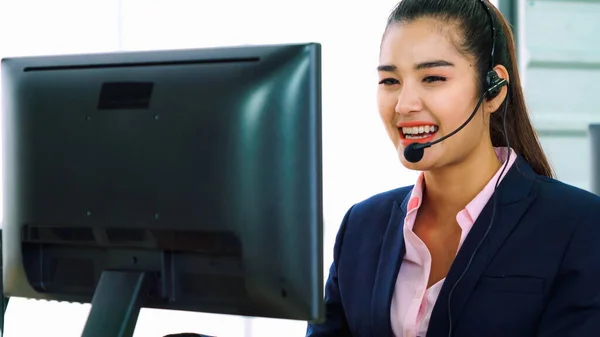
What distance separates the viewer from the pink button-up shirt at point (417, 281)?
145 centimetres

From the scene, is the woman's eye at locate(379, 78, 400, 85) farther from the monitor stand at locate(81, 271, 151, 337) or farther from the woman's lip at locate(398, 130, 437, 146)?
the monitor stand at locate(81, 271, 151, 337)

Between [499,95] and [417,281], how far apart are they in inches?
14.5

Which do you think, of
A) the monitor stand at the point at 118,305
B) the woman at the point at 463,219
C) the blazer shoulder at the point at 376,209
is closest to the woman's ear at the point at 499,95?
the woman at the point at 463,219

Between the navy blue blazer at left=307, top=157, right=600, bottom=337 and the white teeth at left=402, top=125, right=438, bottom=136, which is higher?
the white teeth at left=402, top=125, right=438, bottom=136

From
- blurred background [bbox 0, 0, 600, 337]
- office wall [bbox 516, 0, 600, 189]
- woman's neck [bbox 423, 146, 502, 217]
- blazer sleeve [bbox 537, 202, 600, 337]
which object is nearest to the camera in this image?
blazer sleeve [bbox 537, 202, 600, 337]

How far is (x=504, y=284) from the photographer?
1381 millimetres

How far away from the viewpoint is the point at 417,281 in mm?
1504

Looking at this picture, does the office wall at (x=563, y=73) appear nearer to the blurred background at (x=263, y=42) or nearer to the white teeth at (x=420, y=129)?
the blurred background at (x=263, y=42)

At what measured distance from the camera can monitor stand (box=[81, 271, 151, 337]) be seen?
3.43ft

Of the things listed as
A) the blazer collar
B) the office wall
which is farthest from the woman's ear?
the office wall

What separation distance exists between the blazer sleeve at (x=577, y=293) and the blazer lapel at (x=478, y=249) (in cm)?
11

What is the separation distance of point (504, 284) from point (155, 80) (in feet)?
2.25

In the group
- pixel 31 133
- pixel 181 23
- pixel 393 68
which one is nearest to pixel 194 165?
pixel 31 133

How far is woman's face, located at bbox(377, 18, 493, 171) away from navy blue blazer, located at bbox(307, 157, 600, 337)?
129mm
